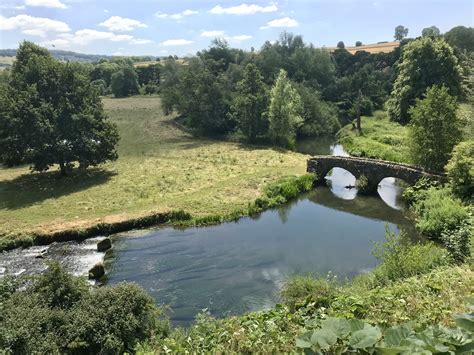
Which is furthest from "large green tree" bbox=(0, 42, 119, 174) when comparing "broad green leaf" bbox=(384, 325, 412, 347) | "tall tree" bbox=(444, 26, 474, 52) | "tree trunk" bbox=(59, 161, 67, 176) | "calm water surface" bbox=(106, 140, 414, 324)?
"tall tree" bbox=(444, 26, 474, 52)

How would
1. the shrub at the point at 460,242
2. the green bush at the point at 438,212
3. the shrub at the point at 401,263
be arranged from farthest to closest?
the green bush at the point at 438,212
the shrub at the point at 460,242
the shrub at the point at 401,263

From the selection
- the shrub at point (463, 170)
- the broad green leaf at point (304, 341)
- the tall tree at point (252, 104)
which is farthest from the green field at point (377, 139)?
the broad green leaf at point (304, 341)

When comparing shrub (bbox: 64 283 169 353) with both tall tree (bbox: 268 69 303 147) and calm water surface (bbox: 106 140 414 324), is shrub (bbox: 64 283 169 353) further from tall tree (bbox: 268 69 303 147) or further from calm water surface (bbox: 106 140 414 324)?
tall tree (bbox: 268 69 303 147)

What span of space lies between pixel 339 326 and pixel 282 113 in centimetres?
5570

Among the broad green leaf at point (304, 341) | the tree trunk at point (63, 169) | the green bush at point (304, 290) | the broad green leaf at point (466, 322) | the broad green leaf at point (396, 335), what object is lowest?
the tree trunk at point (63, 169)

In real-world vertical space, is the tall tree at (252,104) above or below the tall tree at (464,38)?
below

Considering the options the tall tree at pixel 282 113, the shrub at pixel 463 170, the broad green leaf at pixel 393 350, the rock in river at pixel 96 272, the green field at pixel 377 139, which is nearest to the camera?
the broad green leaf at pixel 393 350

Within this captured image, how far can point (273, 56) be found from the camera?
287 feet

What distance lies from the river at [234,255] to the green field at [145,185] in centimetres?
330

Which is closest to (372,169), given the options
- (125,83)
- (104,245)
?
(104,245)

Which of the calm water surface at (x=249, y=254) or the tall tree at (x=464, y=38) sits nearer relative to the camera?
the calm water surface at (x=249, y=254)

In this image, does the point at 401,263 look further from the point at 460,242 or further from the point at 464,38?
the point at 464,38

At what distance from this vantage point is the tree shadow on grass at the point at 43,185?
124ft

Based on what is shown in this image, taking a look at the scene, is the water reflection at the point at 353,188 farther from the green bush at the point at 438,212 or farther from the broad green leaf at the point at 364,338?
the broad green leaf at the point at 364,338
